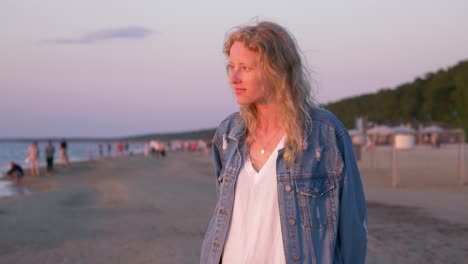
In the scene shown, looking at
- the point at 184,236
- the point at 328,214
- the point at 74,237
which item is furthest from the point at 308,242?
the point at 74,237

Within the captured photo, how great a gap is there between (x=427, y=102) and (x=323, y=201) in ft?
293

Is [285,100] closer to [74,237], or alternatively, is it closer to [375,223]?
[74,237]

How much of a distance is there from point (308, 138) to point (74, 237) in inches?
306

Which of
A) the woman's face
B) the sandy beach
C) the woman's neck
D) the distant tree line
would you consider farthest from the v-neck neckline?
the distant tree line

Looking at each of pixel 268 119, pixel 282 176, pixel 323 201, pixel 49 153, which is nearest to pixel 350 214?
pixel 323 201

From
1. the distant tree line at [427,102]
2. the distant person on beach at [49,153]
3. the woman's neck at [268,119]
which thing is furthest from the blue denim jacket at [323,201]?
the distant tree line at [427,102]

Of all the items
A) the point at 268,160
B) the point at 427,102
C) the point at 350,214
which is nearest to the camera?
the point at 350,214

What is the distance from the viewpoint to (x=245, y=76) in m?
2.74

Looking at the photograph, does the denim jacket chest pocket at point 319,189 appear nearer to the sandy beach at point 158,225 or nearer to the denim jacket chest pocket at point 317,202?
the denim jacket chest pocket at point 317,202

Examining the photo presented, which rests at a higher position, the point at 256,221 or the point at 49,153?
the point at 256,221

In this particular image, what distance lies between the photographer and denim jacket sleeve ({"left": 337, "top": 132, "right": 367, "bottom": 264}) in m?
2.58

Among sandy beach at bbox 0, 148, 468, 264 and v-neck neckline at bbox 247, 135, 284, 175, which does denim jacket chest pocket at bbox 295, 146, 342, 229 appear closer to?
v-neck neckline at bbox 247, 135, 284, 175

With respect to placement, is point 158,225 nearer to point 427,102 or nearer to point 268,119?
point 268,119

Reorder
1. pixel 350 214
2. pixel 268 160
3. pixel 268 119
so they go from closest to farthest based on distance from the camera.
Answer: pixel 350 214, pixel 268 160, pixel 268 119
